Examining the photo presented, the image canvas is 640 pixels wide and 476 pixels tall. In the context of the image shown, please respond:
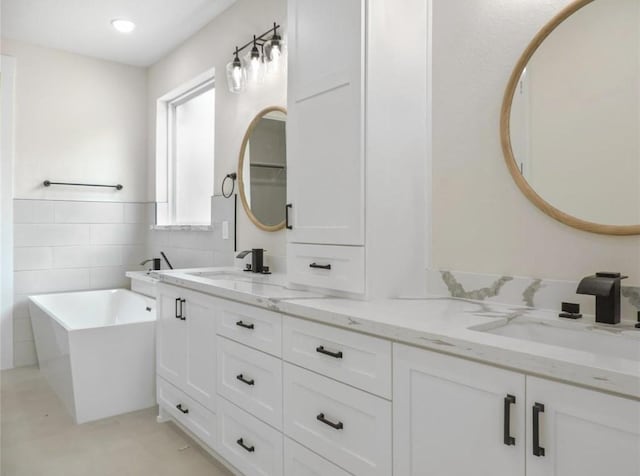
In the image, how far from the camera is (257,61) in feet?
8.75

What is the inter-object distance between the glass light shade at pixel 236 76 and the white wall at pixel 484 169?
55.4 inches

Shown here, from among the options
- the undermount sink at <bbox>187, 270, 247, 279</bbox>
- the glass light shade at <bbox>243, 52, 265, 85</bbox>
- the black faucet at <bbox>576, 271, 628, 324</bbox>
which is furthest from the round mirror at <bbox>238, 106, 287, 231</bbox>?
the black faucet at <bbox>576, 271, 628, 324</bbox>

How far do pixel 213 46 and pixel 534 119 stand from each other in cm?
252

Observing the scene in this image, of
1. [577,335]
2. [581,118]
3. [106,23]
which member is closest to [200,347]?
[577,335]

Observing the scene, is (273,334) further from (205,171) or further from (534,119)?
(205,171)

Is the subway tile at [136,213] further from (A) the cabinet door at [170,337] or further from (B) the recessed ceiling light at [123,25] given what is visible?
(A) the cabinet door at [170,337]

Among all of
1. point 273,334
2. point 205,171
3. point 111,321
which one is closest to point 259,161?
point 205,171

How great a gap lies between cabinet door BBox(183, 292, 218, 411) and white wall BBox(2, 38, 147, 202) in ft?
7.74

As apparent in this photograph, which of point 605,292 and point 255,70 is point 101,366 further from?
point 605,292

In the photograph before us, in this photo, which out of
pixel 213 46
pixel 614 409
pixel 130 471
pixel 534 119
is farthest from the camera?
pixel 213 46

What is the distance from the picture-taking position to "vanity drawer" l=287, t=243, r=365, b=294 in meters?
1.67

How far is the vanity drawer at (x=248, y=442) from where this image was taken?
1695 mm

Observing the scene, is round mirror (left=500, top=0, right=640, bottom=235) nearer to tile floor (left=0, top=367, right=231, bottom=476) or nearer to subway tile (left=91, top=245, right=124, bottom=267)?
tile floor (left=0, top=367, right=231, bottom=476)

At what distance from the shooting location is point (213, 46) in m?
3.28
